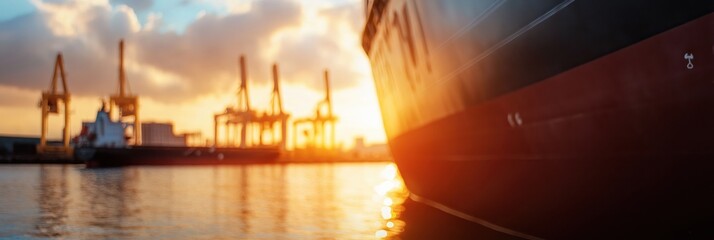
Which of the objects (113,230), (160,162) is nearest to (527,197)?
(113,230)

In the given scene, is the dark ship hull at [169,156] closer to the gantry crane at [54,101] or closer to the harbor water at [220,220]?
the gantry crane at [54,101]

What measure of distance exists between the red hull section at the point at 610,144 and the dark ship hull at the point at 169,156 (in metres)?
69.1

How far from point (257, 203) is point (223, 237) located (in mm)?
8180

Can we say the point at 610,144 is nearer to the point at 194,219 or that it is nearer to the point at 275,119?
the point at 194,219

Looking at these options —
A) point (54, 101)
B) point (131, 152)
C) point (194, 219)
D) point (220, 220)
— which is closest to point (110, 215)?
point (194, 219)

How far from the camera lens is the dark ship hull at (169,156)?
69812 millimetres

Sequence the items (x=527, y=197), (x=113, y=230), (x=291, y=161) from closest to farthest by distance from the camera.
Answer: (x=527, y=197)
(x=113, y=230)
(x=291, y=161)

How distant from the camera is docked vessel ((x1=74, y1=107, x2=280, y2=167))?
70438 millimetres

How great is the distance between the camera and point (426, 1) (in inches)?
337

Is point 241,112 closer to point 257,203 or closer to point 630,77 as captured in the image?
point 257,203

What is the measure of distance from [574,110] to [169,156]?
7521 centimetres

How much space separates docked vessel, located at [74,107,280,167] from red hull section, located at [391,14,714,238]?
69.6 metres

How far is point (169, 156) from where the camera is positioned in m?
76.2

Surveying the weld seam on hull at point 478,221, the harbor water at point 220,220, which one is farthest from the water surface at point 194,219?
the weld seam on hull at point 478,221
